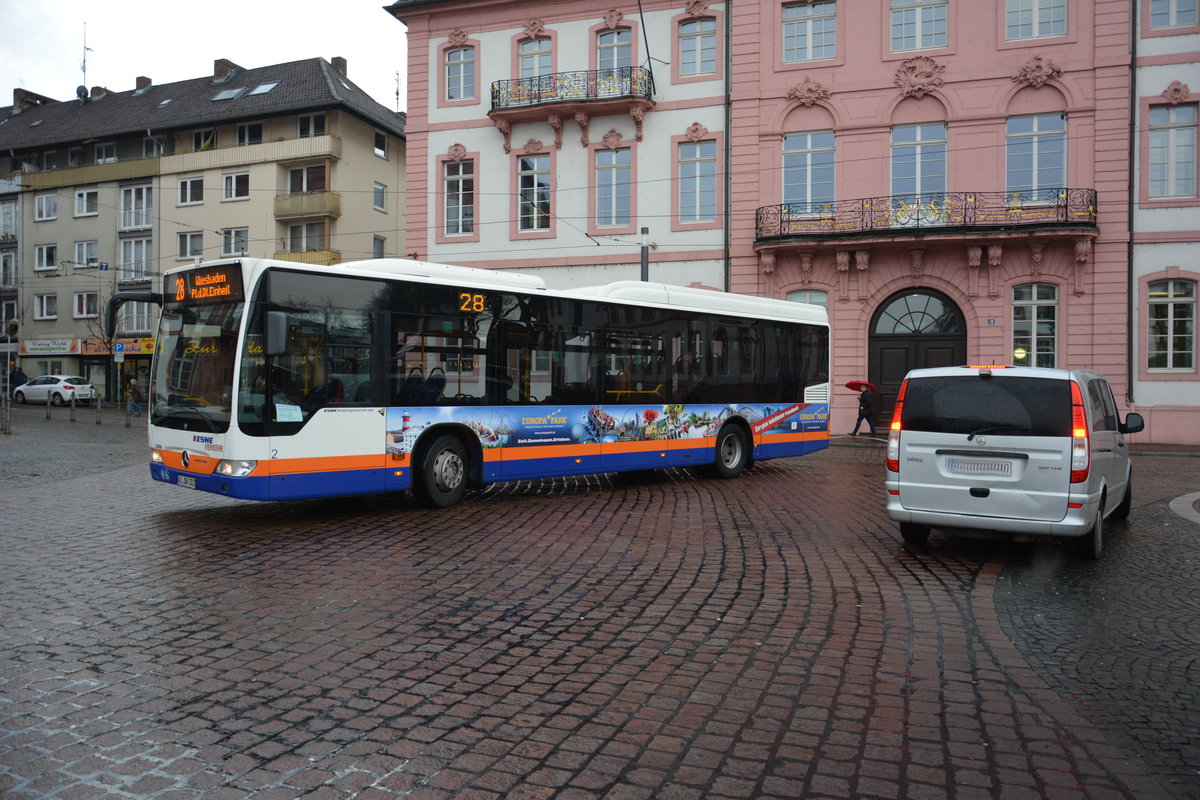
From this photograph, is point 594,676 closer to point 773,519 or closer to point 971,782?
point 971,782

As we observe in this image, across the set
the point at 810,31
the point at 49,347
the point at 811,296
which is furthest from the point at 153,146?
the point at 811,296

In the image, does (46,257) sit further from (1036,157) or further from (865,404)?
(1036,157)

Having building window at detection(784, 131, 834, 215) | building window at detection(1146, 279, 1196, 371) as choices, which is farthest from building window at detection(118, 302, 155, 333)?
building window at detection(1146, 279, 1196, 371)

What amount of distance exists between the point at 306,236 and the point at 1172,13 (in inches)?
1436

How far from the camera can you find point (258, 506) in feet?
40.2

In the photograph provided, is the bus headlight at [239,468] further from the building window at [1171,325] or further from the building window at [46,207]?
the building window at [46,207]

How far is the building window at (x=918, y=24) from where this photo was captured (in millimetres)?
27359

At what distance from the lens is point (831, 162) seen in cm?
2834

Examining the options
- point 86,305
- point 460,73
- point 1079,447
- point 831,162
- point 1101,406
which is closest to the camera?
point 1079,447

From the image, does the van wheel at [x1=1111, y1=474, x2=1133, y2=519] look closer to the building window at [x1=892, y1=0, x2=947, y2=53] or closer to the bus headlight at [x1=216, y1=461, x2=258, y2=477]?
the bus headlight at [x1=216, y1=461, x2=258, y2=477]

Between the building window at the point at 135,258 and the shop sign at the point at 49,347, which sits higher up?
the building window at the point at 135,258

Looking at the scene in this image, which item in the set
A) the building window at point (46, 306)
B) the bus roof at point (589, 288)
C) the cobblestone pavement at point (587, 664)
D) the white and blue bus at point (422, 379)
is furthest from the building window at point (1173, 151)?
the building window at point (46, 306)

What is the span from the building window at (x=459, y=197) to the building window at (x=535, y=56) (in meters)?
3.51

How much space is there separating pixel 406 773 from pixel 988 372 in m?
6.71
